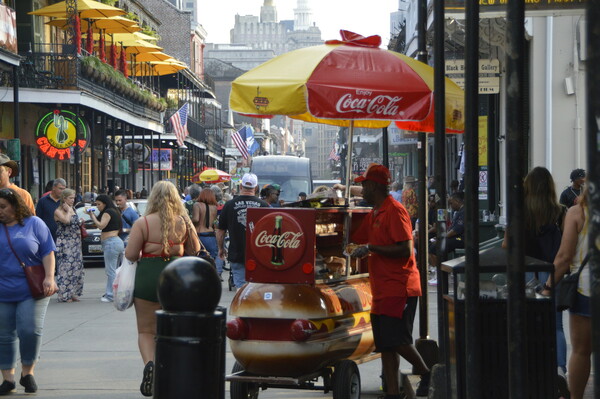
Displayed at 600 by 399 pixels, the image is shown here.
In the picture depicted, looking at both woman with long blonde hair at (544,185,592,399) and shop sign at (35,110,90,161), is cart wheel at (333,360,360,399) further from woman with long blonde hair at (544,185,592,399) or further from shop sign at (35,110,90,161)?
shop sign at (35,110,90,161)

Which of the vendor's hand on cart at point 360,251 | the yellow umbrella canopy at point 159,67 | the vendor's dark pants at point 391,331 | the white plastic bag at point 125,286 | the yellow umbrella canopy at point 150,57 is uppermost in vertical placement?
the yellow umbrella canopy at point 150,57

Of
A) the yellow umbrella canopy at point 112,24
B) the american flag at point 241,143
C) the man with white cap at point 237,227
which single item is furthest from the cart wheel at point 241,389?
the american flag at point 241,143

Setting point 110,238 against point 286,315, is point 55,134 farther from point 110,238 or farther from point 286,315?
point 286,315

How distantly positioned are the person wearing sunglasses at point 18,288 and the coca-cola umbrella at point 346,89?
1.99 metres

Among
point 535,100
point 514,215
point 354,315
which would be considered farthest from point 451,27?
point 514,215

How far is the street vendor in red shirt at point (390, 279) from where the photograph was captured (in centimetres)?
765

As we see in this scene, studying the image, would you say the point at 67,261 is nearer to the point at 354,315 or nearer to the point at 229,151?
the point at 354,315

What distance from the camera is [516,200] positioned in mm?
4387

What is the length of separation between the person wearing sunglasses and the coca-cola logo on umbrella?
2.12 metres

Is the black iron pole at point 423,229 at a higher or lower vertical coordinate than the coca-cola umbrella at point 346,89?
lower

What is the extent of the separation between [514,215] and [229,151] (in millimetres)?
82595

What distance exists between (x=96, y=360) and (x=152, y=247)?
93.9 inches

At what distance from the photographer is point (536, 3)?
10102mm

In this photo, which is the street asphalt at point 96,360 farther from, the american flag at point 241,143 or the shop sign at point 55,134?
the american flag at point 241,143
